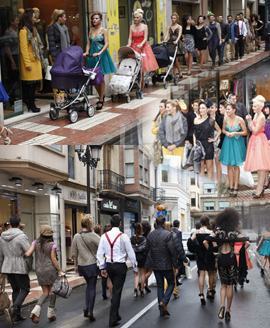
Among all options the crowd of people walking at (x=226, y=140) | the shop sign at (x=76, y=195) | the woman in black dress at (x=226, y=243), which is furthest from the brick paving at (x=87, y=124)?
the woman in black dress at (x=226, y=243)

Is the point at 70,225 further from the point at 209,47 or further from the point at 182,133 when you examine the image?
the point at 182,133

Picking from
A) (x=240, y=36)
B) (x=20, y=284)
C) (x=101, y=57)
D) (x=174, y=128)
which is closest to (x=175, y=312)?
(x=20, y=284)

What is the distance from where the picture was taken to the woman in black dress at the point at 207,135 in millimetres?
9125

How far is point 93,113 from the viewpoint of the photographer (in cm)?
1166

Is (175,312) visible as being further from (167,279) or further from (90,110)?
(90,110)

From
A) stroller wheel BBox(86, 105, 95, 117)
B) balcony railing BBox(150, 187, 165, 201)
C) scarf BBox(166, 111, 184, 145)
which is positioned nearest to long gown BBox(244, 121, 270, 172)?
scarf BBox(166, 111, 184, 145)

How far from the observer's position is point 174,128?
9.48 meters

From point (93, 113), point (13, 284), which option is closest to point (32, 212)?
point (93, 113)

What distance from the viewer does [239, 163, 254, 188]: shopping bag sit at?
29.6ft

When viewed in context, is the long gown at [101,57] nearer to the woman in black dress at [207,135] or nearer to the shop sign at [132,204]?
the shop sign at [132,204]

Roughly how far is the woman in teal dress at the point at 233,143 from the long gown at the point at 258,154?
12 centimetres

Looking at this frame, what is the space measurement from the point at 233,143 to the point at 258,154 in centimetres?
42

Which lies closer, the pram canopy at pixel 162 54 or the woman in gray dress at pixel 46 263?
the woman in gray dress at pixel 46 263

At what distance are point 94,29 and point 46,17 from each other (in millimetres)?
2751
